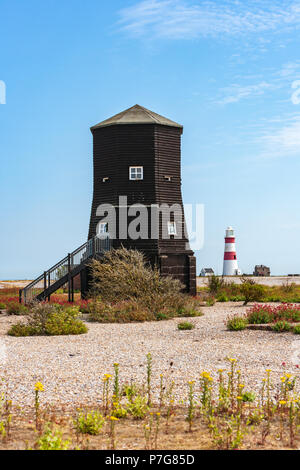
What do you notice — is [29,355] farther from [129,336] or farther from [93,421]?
[93,421]

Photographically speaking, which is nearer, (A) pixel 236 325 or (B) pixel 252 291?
(A) pixel 236 325

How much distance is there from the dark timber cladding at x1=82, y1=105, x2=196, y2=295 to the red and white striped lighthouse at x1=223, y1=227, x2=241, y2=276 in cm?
2418

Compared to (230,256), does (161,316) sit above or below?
below

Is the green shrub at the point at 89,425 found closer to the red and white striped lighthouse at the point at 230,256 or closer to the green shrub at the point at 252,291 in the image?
the green shrub at the point at 252,291

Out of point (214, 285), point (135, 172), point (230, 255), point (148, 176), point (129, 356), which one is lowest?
point (129, 356)

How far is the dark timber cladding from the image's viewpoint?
2945 cm

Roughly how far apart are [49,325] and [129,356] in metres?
5.11

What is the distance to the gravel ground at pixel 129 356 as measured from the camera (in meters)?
8.76

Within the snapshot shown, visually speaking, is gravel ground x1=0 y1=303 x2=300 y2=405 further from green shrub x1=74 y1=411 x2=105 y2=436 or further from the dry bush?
the dry bush

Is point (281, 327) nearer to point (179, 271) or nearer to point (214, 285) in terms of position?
point (179, 271)

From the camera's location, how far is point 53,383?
894 centimetres

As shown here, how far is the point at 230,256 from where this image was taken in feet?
182

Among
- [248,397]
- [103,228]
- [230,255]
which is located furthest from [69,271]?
[230,255]

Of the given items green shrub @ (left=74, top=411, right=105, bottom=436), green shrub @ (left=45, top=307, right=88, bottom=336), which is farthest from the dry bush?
green shrub @ (left=74, top=411, right=105, bottom=436)
